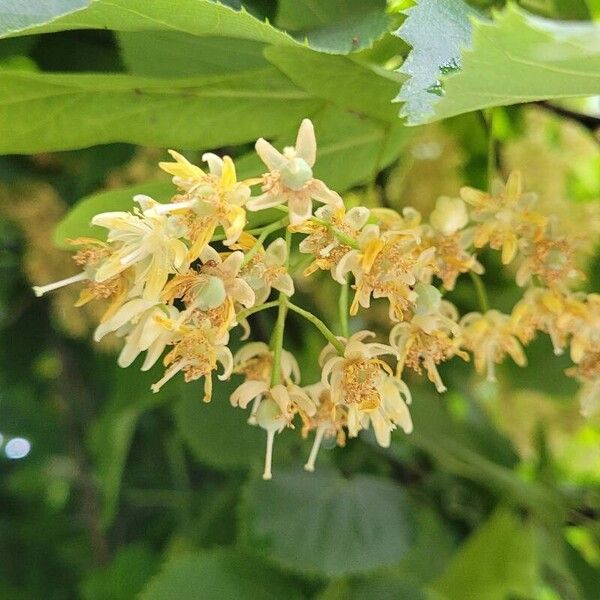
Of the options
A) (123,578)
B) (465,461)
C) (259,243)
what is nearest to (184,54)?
(259,243)

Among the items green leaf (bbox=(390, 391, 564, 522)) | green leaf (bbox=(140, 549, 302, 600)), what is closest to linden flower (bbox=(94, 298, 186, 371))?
green leaf (bbox=(140, 549, 302, 600))

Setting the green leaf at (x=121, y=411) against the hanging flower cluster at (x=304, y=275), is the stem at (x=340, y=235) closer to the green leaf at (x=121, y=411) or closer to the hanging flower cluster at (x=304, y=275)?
the hanging flower cluster at (x=304, y=275)

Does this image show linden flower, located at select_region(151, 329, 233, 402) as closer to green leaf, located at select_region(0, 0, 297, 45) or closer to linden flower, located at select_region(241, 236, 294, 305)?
linden flower, located at select_region(241, 236, 294, 305)

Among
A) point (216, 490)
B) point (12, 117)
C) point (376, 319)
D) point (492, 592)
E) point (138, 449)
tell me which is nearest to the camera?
point (12, 117)

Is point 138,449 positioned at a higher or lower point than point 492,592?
lower

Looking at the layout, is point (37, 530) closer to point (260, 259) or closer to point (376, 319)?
point (376, 319)

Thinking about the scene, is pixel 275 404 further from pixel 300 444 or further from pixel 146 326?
pixel 300 444

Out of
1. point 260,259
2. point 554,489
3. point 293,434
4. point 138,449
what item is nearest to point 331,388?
point 260,259
